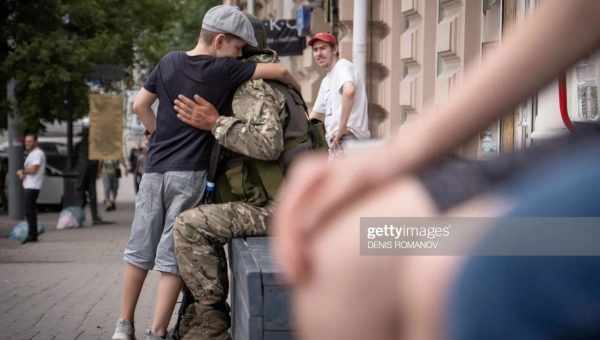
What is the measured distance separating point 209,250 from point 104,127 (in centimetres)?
1440

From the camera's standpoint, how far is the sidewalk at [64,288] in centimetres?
664

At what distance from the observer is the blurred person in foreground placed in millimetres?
998

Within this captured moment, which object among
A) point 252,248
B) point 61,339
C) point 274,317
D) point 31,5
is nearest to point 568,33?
point 274,317

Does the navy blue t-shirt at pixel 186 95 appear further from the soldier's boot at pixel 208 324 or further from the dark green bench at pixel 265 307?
the dark green bench at pixel 265 307

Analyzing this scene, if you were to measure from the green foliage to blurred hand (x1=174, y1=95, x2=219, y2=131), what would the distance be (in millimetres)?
13280

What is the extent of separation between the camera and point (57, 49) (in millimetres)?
18016

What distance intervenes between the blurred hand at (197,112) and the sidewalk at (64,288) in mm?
1875

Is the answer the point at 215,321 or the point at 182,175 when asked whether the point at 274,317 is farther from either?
the point at 182,175

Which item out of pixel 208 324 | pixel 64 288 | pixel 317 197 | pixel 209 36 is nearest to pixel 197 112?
pixel 209 36

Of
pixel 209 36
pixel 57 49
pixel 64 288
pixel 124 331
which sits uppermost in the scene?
pixel 57 49

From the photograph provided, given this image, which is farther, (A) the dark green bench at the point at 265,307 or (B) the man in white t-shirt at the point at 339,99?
(B) the man in white t-shirt at the point at 339,99

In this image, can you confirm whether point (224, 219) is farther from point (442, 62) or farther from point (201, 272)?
point (442, 62)

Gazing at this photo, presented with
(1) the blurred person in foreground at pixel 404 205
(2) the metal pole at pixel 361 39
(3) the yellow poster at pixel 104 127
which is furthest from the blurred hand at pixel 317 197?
(3) the yellow poster at pixel 104 127

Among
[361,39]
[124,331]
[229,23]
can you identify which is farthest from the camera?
[361,39]
